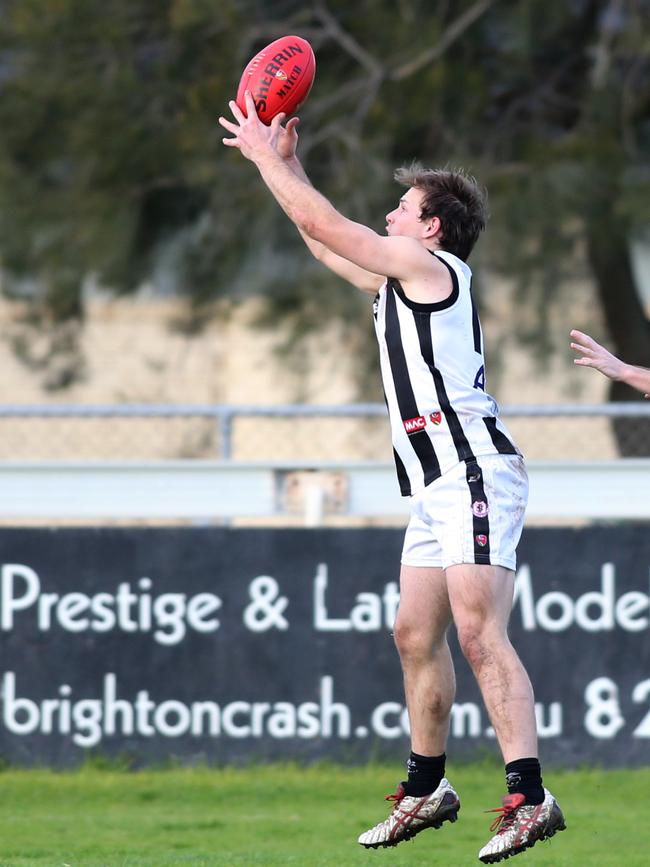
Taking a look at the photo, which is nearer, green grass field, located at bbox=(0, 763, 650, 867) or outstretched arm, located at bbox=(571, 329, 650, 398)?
outstretched arm, located at bbox=(571, 329, 650, 398)

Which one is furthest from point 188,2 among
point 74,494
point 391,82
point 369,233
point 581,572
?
point 369,233

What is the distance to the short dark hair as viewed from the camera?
5.14m

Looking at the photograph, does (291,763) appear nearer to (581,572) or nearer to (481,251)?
(581,572)

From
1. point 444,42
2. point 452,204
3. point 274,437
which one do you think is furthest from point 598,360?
point 274,437

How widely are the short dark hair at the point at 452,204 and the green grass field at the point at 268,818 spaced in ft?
7.77

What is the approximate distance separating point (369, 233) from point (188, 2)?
24.8ft

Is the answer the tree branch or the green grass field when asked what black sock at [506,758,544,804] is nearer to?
the green grass field

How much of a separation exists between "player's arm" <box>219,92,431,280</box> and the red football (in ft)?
0.68

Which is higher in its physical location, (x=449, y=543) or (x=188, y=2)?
(x=188, y=2)

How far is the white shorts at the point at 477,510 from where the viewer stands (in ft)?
16.0

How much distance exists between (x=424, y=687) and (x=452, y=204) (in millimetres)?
1678

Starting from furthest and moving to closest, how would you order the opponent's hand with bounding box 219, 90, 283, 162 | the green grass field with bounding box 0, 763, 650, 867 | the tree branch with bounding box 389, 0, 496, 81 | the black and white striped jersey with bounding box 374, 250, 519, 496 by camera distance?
the tree branch with bounding box 389, 0, 496, 81 < the green grass field with bounding box 0, 763, 650, 867 < the opponent's hand with bounding box 219, 90, 283, 162 < the black and white striped jersey with bounding box 374, 250, 519, 496

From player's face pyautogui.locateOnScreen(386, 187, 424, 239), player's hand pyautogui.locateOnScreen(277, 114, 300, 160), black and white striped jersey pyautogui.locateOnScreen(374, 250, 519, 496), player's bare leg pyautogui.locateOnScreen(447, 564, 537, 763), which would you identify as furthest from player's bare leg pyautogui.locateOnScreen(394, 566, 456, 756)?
player's hand pyautogui.locateOnScreen(277, 114, 300, 160)

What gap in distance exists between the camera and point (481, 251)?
12297mm
